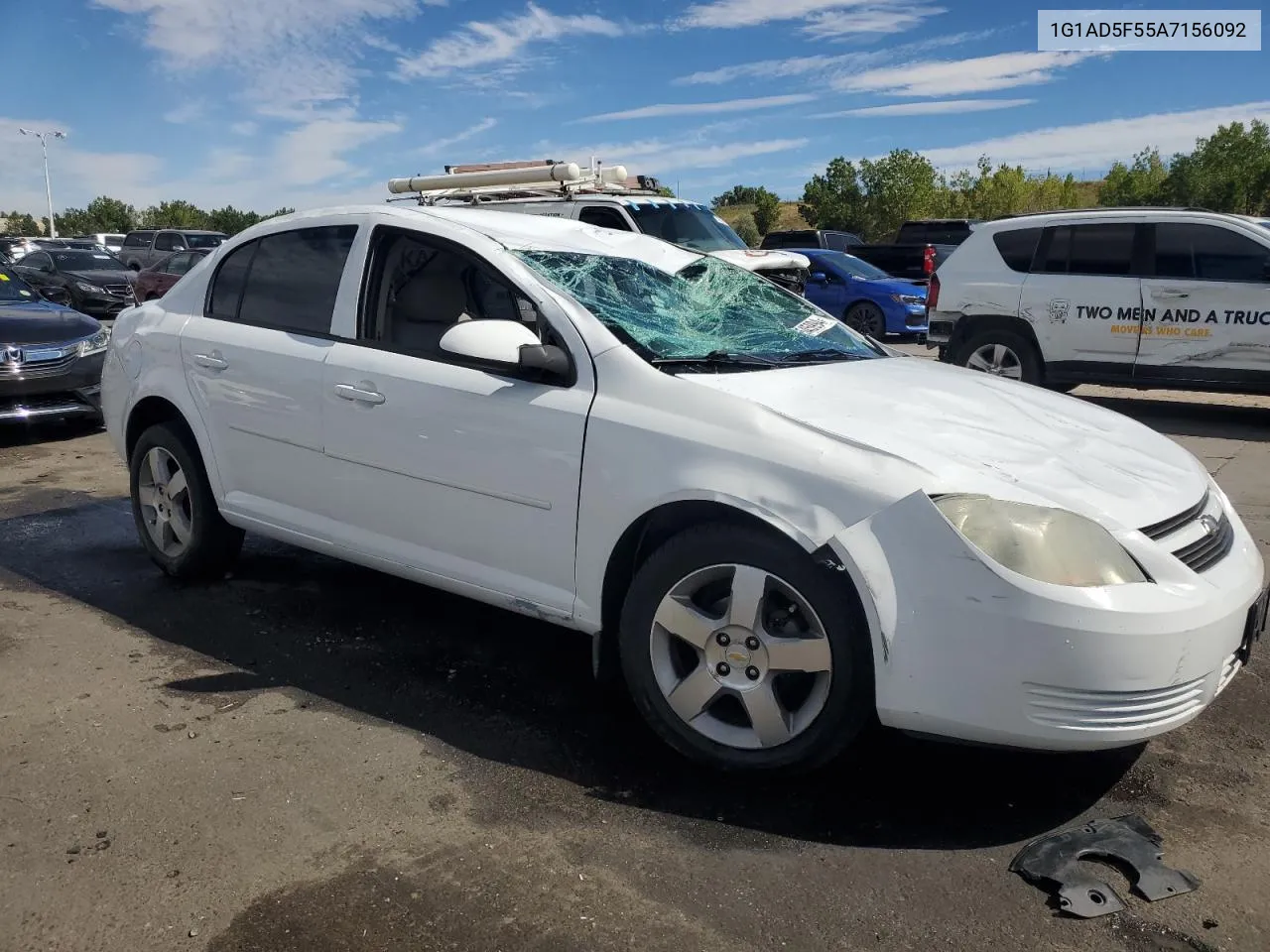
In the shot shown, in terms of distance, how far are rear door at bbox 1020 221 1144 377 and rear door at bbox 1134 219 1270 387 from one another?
14 centimetres

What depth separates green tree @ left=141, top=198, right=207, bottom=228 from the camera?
7850cm

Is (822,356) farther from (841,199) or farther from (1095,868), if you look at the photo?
(841,199)

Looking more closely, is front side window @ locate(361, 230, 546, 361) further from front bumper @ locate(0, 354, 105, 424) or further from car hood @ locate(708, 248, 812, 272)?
car hood @ locate(708, 248, 812, 272)

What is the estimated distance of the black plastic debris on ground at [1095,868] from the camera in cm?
253

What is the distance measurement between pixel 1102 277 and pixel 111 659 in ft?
27.9

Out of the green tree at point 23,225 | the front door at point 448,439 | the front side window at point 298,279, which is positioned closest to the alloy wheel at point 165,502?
the front side window at point 298,279

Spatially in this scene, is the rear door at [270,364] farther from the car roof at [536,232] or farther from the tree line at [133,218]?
the tree line at [133,218]

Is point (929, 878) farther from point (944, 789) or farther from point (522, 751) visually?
point (522, 751)

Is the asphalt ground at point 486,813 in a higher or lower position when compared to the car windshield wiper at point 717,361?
lower

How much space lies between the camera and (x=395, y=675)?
390cm

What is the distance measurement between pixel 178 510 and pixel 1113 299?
788cm

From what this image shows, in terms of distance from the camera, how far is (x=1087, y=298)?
9.54 m

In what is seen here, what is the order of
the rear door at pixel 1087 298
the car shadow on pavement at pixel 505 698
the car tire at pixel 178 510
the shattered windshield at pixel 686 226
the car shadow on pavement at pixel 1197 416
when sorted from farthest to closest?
the shattered windshield at pixel 686 226
the rear door at pixel 1087 298
the car shadow on pavement at pixel 1197 416
the car tire at pixel 178 510
the car shadow on pavement at pixel 505 698

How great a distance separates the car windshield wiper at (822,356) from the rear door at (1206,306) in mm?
6331
